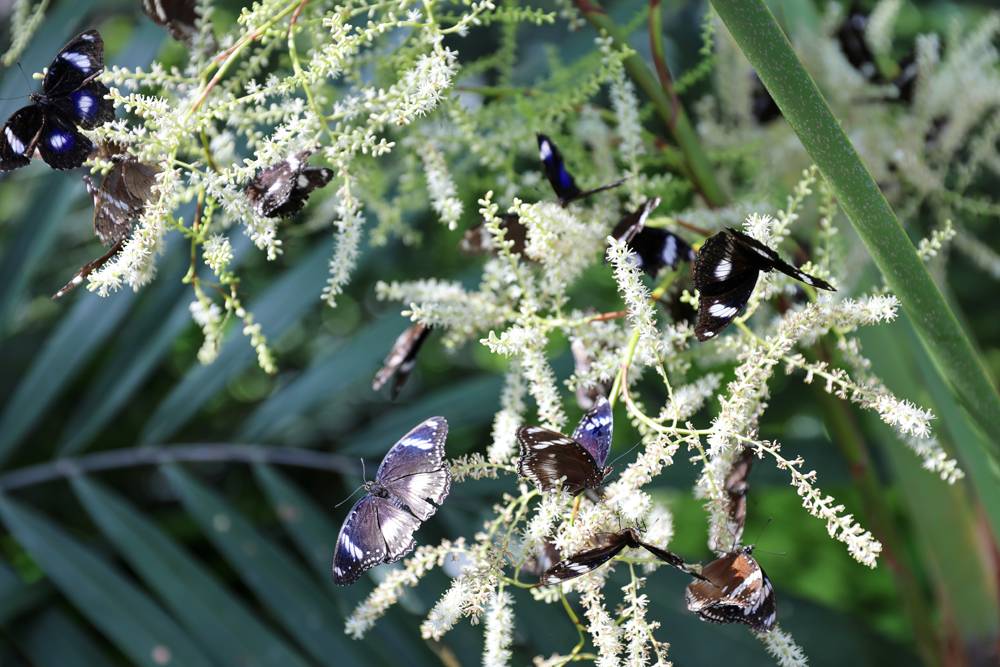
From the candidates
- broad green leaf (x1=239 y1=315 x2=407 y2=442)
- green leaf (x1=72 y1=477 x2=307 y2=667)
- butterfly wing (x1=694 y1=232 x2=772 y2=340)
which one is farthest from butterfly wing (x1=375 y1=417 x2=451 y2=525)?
broad green leaf (x1=239 y1=315 x2=407 y2=442)

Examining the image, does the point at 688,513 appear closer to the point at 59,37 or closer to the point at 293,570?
the point at 293,570

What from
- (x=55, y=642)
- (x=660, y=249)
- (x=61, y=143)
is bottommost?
(x=55, y=642)

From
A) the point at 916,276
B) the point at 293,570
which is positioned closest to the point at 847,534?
the point at 916,276

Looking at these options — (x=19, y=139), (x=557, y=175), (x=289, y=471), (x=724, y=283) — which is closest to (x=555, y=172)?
(x=557, y=175)

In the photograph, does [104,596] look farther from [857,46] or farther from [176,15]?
[857,46]

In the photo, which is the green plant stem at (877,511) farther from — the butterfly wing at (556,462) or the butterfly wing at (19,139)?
the butterfly wing at (19,139)

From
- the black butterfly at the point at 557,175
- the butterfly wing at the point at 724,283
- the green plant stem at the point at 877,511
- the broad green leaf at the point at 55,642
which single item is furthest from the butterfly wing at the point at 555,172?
the broad green leaf at the point at 55,642

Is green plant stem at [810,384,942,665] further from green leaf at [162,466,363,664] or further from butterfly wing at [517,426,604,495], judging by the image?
green leaf at [162,466,363,664]
